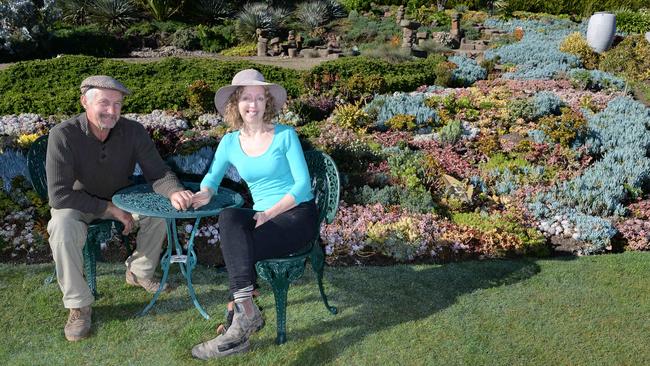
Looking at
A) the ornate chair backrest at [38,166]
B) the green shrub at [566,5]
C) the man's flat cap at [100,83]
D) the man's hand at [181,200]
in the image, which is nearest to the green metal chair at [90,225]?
the ornate chair backrest at [38,166]

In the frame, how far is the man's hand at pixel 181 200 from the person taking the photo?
13.7ft

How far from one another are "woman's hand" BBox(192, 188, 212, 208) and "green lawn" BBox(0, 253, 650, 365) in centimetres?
91

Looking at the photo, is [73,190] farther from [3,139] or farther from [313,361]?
[3,139]

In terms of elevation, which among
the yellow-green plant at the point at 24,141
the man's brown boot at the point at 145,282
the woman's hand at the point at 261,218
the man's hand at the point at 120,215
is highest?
the woman's hand at the point at 261,218

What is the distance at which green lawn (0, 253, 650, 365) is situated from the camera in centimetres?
409

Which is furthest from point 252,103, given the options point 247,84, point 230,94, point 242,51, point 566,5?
point 566,5

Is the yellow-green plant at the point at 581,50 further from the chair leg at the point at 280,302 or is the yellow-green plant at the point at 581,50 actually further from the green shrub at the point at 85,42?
the chair leg at the point at 280,302

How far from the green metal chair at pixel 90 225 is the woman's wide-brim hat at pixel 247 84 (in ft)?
4.09

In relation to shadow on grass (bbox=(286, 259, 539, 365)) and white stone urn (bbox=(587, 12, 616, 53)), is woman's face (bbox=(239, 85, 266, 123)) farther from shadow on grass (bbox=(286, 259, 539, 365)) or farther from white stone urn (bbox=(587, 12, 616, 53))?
white stone urn (bbox=(587, 12, 616, 53))

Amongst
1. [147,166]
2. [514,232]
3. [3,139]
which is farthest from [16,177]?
[514,232]

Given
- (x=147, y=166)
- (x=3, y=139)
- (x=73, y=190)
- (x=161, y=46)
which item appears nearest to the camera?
(x=73, y=190)

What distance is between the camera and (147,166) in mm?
4676

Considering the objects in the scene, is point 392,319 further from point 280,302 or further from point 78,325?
point 78,325

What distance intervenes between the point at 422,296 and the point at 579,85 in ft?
31.5
